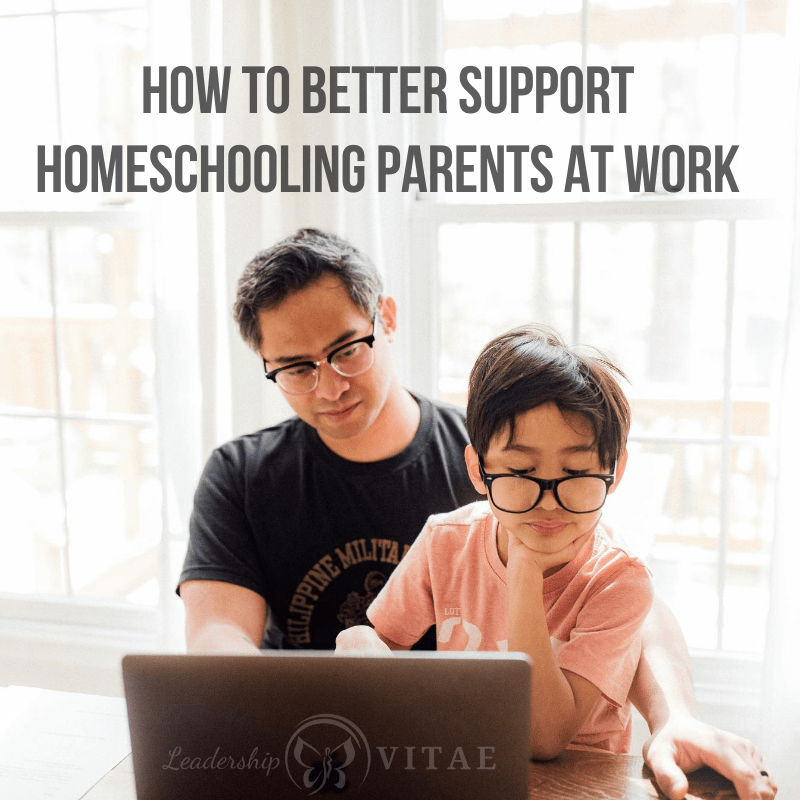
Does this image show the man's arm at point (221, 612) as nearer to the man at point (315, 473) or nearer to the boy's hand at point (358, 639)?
the man at point (315, 473)

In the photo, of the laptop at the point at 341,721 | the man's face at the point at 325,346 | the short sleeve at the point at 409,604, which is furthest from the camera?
the man's face at the point at 325,346

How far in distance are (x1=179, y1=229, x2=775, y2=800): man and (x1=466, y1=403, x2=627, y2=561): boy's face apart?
44 centimetres

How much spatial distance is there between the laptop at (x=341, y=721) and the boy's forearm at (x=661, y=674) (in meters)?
0.47

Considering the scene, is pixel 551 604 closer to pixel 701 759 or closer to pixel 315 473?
pixel 701 759

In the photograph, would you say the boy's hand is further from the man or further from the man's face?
the man's face

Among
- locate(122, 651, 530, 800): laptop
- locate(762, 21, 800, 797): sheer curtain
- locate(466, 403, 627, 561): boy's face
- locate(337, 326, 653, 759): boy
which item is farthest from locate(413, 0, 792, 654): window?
locate(122, 651, 530, 800): laptop

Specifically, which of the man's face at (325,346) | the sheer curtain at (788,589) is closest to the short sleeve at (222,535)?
the man's face at (325,346)

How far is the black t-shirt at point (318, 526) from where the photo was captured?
5.16 feet

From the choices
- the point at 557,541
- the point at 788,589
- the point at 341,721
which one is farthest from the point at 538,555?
the point at 788,589

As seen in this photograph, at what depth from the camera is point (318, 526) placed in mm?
1591

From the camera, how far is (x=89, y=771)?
107cm

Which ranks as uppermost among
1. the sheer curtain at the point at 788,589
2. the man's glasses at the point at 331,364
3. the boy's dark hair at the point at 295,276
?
the boy's dark hair at the point at 295,276

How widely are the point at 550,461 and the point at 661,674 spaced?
0.37 meters

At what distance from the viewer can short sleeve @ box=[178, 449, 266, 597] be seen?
5.09 ft
